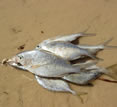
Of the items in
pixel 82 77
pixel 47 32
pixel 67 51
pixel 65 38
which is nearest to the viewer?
pixel 82 77

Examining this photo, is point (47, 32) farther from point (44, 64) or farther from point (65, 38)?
point (44, 64)

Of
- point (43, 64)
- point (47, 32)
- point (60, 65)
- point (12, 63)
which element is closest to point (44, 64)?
point (43, 64)

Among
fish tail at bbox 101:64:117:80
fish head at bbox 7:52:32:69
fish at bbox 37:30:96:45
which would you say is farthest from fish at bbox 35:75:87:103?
fish at bbox 37:30:96:45

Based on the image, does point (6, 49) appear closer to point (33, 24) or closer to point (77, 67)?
point (33, 24)

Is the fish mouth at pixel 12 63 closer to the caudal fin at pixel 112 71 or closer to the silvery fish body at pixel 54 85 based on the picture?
the silvery fish body at pixel 54 85

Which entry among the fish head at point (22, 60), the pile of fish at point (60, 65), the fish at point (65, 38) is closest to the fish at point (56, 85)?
the pile of fish at point (60, 65)
